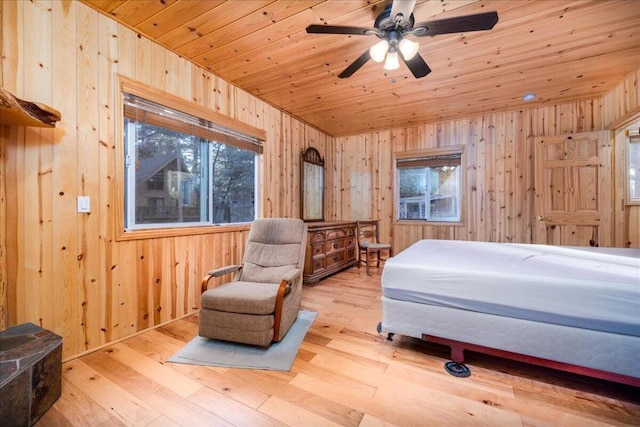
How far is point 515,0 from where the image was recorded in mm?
1892

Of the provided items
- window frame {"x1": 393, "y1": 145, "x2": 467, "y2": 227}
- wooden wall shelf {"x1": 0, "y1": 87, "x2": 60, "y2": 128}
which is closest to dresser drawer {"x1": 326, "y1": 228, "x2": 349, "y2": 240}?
window frame {"x1": 393, "y1": 145, "x2": 467, "y2": 227}

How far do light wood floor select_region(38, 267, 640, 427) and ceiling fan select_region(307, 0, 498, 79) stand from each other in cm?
219

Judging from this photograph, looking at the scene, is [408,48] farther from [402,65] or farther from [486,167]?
[486,167]

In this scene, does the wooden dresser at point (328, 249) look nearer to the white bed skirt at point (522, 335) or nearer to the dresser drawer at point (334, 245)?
the dresser drawer at point (334, 245)

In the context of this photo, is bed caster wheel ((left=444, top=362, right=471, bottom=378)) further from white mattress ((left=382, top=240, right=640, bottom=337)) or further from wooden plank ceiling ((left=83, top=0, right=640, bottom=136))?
wooden plank ceiling ((left=83, top=0, right=640, bottom=136))

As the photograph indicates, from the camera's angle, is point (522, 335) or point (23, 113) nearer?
point (23, 113)

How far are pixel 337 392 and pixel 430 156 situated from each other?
13.3ft

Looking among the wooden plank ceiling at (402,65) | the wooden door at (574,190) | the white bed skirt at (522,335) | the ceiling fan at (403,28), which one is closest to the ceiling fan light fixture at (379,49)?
the ceiling fan at (403,28)

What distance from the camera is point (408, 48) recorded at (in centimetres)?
184

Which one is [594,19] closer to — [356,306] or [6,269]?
[356,306]

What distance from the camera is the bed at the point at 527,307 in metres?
1.39

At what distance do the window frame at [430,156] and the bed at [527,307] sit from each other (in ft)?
7.65

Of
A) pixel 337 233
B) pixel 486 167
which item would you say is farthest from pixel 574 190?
pixel 337 233

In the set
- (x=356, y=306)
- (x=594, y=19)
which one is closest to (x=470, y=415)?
(x=356, y=306)
